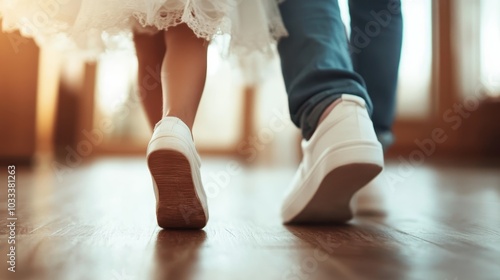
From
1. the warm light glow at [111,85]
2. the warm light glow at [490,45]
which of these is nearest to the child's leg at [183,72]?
the warm light glow at [111,85]

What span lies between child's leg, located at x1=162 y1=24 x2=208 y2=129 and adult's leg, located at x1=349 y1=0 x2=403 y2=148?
318 millimetres

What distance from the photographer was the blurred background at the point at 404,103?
3.86 m

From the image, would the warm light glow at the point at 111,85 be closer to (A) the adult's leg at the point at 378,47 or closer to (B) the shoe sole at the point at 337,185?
(A) the adult's leg at the point at 378,47

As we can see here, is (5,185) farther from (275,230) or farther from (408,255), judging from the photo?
(408,255)

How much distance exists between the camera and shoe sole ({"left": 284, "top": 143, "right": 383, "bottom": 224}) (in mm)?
669

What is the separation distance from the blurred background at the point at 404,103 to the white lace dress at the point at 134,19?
105 inches

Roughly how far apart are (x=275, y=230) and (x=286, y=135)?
2.66 metres

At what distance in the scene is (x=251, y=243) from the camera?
0.62m

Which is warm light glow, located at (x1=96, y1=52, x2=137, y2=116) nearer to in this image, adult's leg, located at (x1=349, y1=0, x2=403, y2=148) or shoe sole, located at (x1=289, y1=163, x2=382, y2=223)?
adult's leg, located at (x1=349, y1=0, x2=403, y2=148)

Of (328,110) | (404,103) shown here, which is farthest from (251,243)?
(404,103)

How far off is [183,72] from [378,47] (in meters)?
0.37

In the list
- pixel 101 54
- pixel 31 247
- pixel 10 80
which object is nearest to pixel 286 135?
pixel 10 80

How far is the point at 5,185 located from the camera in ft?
4.48

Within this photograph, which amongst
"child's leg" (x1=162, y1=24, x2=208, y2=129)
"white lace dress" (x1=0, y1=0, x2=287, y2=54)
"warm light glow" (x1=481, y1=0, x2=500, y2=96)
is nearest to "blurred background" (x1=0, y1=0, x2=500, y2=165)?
"warm light glow" (x1=481, y1=0, x2=500, y2=96)
